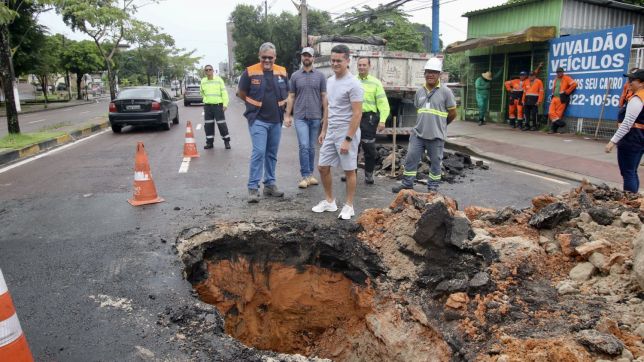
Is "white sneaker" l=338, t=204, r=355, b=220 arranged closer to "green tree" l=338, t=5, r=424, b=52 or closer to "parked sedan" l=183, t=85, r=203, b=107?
"green tree" l=338, t=5, r=424, b=52

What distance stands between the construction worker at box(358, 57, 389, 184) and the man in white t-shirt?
1.33m

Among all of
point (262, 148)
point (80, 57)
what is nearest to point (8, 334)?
point (262, 148)

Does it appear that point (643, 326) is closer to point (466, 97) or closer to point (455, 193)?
point (455, 193)

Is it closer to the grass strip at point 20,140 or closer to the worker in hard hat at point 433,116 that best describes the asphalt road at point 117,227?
the worker in hard hat at point 433,116

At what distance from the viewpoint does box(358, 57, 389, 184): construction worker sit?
21.9ft

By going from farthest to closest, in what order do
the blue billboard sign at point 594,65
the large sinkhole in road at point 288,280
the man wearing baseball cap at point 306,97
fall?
the blue billboard sign at point 594,65 < the man wearing baseball cap at point 306,97 < the large sinkhole in road at point 288,280

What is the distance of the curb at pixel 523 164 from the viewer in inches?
300

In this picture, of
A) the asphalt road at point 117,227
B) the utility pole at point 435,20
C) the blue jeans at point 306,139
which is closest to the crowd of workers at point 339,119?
the blue jeans at point 306,139

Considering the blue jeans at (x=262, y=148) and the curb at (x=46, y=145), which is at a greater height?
the blue jeans at (x=262, y=148)

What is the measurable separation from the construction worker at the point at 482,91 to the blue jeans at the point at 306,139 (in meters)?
10.0

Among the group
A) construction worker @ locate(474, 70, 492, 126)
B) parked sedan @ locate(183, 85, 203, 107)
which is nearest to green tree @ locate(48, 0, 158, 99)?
parked sedan @ locate(183, 85, 203, 107)

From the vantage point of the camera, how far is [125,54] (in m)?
63.3

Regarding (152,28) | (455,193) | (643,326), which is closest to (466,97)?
(455,193)

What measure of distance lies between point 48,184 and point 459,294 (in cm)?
649
